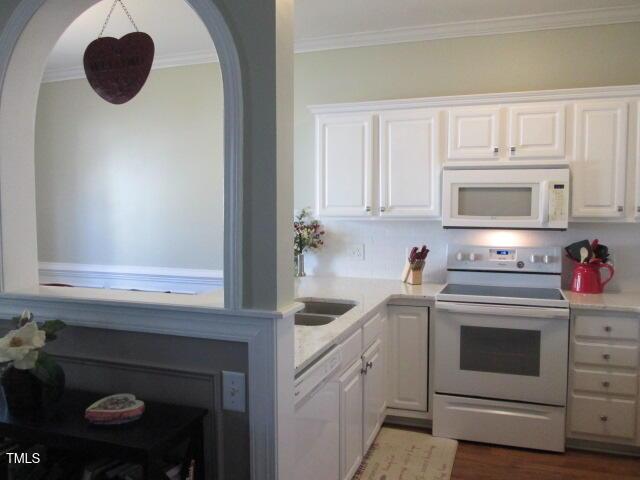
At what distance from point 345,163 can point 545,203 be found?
4.19 ft

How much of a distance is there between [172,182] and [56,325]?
9.38 ft

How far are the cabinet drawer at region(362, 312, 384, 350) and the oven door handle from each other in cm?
38

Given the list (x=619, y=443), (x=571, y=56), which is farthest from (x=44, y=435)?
(x=571, y=56)

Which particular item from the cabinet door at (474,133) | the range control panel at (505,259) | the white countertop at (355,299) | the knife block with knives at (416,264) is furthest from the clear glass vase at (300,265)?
the cabinet door at (474,133)

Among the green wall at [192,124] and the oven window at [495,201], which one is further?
the green wall at [192,124]

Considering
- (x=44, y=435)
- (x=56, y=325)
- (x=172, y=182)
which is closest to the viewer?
(x=44, y=435)

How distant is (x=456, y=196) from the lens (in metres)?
3.24

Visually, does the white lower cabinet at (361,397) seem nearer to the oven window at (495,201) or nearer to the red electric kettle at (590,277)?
the oven window at (495,201)

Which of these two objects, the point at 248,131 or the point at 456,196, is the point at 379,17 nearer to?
the point at 456,196

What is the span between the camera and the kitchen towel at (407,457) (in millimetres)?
2691

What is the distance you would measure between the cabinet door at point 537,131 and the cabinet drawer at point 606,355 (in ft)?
3.68

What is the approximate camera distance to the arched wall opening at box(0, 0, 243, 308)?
1.42 m

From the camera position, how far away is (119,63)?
2.06 meters

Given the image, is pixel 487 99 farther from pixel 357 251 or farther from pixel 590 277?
pixel 357 251
